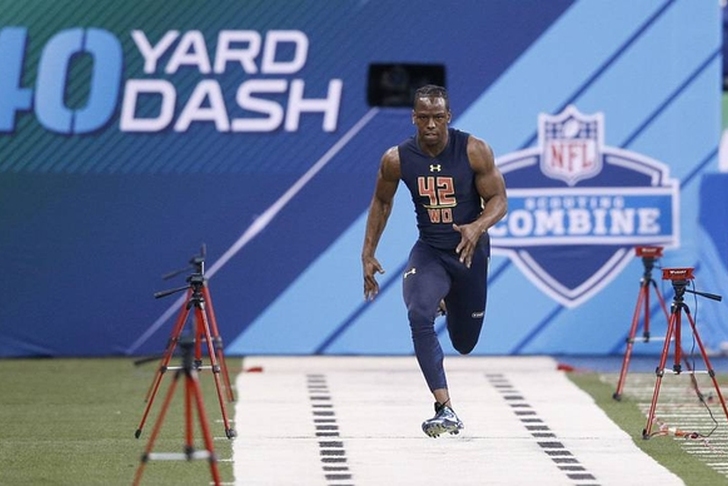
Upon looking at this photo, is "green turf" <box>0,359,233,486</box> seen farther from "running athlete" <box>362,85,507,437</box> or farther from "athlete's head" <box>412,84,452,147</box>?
"athlete's head" <box>412,84,452,147</box>

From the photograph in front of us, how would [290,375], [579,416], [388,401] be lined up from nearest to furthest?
1. [579,416]
2. [388,401]
3. [290,375]

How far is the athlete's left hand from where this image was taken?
9.84 metres

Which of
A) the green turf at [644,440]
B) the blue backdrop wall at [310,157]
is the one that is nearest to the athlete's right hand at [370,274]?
the green turf at [644,440]

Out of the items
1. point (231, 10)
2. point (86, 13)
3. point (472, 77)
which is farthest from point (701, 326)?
point (86, 13)

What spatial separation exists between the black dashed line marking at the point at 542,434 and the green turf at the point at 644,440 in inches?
19.6

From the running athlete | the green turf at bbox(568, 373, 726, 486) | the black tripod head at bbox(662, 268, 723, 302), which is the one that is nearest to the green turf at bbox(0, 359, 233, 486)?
the running athlete

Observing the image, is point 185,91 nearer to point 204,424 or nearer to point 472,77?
point 472,77

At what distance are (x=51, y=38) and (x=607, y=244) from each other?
532 cm

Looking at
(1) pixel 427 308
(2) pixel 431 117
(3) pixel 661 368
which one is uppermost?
(2) pixel 431 117

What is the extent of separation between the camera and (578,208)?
15.3m

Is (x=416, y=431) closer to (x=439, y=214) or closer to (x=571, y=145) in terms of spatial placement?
(x=439, y=214)

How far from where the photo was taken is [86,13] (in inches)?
591

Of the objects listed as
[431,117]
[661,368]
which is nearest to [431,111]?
[431,117]

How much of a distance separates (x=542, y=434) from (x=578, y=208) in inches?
188
